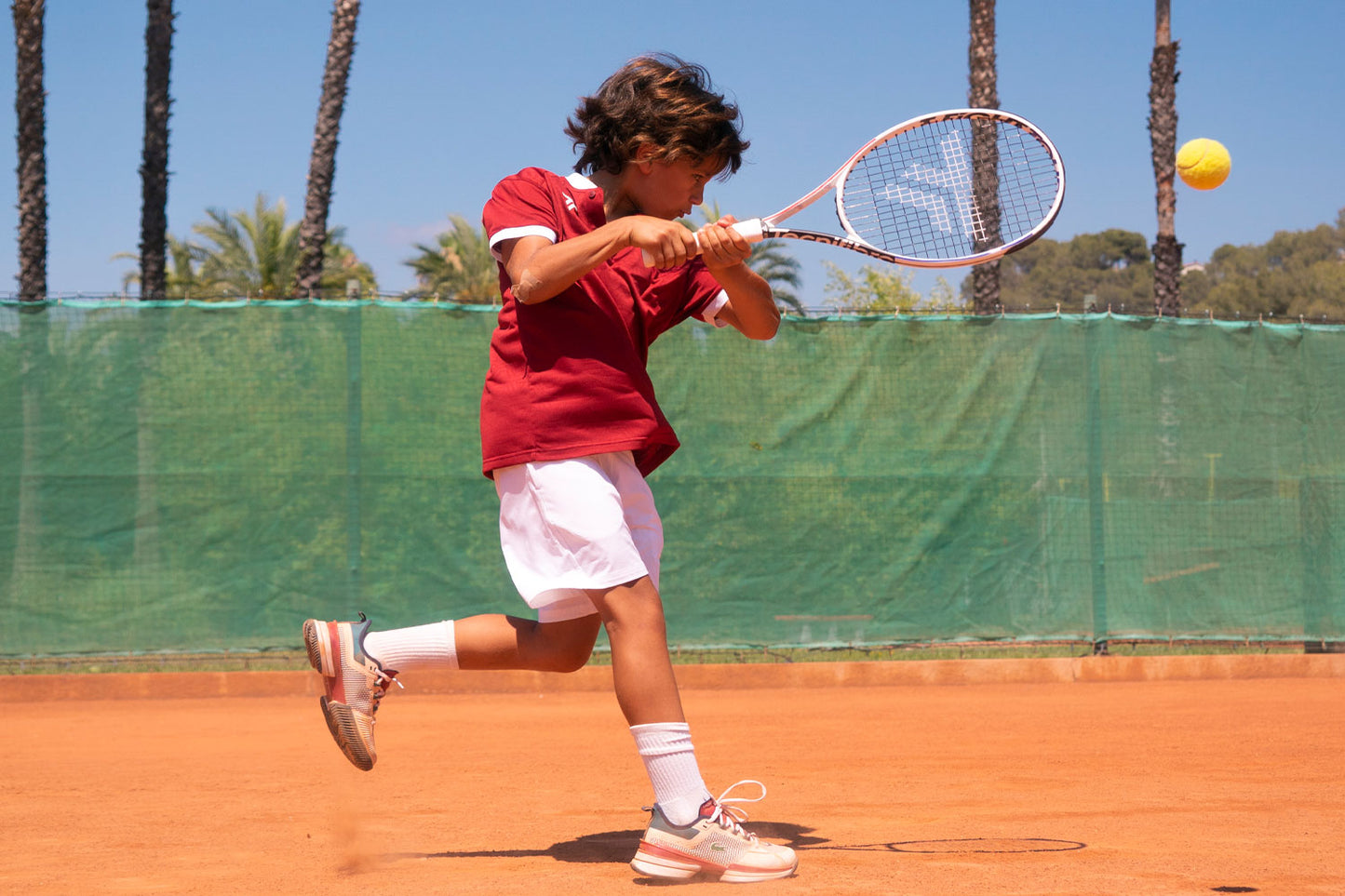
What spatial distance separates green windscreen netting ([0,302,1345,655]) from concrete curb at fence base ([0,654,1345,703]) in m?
0.14

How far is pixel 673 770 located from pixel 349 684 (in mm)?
750

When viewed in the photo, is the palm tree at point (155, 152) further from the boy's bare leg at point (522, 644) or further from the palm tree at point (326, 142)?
the boy's bare leg at point (522, 644)

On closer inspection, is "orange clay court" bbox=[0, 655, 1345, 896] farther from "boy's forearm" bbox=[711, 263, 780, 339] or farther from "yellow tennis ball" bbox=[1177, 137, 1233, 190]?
"yellow tennis ball" bbox=[1177, 137, 1233, 190]

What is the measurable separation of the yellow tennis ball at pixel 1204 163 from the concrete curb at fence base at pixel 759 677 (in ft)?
16.9

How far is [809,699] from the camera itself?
5.83 metres

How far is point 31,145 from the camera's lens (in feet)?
37.1

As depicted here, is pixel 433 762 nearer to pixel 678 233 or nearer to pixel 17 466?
pixel 678 233

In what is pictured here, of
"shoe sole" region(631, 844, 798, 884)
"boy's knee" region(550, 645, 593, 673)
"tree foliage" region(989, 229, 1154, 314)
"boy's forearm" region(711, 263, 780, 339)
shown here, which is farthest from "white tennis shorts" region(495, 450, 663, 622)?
"tree foliage" region(989, 229, 1154, 314)

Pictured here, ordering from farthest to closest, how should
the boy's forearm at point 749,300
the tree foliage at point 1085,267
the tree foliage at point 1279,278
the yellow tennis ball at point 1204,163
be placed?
the tree foliage at point 1085,267 < the tree foliage at point 1279,278 < the yellow tennis ball at point 1204,163 < the boy's forearm at point 749,300

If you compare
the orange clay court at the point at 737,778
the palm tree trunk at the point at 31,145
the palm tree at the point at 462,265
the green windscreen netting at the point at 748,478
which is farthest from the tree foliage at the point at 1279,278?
the palm tree at the point at 462,265

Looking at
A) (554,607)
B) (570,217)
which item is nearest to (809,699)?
(554,607)

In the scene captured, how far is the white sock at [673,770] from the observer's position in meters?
2.53

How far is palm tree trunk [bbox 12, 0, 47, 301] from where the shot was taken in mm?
11047

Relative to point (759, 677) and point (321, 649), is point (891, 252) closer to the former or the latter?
point (321, 649)
